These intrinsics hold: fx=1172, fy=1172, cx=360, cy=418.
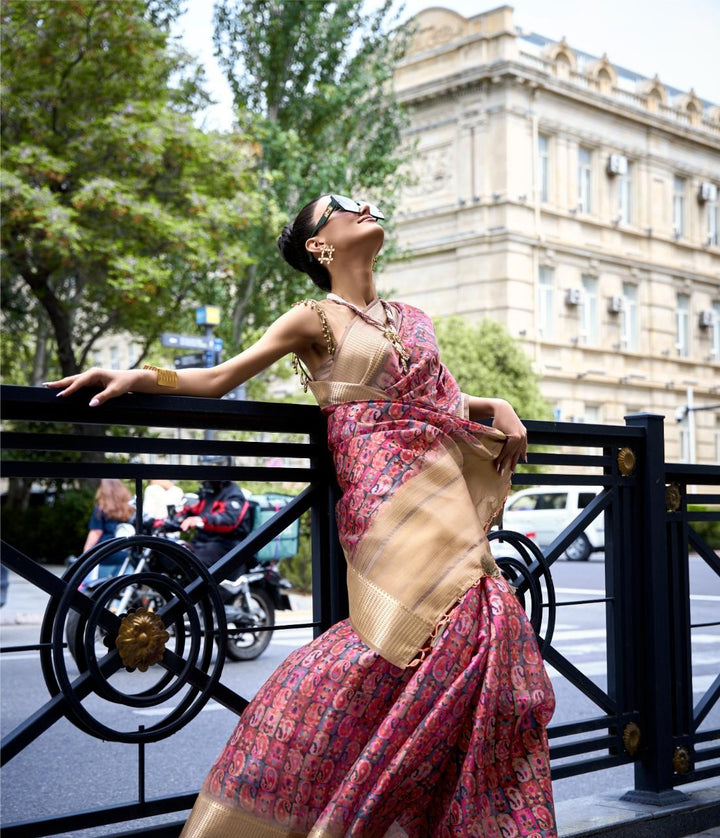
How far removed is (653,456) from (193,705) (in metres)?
2.09

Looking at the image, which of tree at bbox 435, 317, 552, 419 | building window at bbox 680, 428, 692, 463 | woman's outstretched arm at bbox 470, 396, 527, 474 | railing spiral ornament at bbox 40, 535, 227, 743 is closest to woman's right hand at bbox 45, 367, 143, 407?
railing spiral ornament at bbox 40, 535, 227, 743

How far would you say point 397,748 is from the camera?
271 centimetres

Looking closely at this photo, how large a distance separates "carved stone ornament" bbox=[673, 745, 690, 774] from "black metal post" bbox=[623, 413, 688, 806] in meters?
0.04

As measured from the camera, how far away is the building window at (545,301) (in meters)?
33.8

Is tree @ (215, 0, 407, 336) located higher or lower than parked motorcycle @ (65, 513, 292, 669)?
higher

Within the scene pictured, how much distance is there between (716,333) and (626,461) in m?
38.3

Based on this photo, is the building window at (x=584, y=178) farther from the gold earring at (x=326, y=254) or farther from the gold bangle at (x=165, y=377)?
the gold bangle at (x=165, y=377)

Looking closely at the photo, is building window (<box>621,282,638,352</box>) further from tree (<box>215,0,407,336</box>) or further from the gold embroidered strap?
the gold embroidered strap

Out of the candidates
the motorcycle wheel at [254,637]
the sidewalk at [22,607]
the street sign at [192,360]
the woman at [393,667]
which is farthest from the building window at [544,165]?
the woman at [393,667]

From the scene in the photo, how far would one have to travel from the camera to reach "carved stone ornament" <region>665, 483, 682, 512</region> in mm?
4473

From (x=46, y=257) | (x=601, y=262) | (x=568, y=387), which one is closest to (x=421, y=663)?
(x=46, y=257)

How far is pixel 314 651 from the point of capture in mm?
2900

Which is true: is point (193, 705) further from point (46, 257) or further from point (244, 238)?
point (244, 238)

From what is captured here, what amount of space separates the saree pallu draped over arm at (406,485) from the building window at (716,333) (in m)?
38.9
